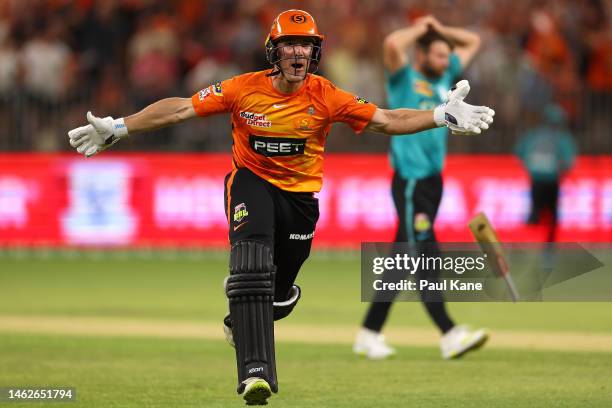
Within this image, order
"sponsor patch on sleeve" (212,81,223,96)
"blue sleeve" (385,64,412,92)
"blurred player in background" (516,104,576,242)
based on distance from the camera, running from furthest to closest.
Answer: "blurred player in background" (516,104,576,242) → "blue sleeve" (385,64,412,92) → "sponsor patch on sleeve" (212,81,223,96)

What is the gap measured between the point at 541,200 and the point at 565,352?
24.3 ft

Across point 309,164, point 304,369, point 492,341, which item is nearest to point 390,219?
point 492,341

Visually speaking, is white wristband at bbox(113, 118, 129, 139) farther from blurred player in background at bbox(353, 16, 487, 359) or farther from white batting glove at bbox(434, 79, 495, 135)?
blurred player in background at bbox(353, 16, 487, 359)

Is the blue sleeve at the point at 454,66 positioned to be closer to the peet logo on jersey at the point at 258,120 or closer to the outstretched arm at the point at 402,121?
the outstretched arm at the point at 402,121

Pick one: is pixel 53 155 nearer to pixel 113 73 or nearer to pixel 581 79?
pixel 113 73

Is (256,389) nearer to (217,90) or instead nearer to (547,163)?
(217,90)

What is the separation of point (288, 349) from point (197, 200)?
804cm

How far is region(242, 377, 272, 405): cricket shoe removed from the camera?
787cm

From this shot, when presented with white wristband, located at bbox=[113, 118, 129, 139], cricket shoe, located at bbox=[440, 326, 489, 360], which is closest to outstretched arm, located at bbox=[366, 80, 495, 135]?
white wristband, located at bbox=[113, 118, 129, 139]

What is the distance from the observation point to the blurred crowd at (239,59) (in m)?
20.0

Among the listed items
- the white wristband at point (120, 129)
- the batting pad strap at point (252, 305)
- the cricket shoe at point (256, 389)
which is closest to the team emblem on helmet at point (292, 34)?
the white wristband at point (120, 129)

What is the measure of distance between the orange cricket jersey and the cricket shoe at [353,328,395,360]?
112 inches

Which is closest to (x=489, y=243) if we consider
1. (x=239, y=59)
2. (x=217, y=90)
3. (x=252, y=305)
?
(x=252, y=305)

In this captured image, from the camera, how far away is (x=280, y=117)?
8.62 metres
